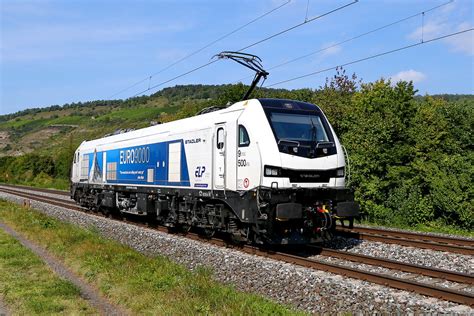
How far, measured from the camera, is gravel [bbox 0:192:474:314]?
7.81 m

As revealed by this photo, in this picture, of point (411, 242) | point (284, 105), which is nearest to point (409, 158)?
point (411, 242)

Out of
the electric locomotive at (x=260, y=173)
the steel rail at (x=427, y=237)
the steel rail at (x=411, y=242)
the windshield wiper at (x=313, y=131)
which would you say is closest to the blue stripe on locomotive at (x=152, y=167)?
the electric locomotive at (x=260, y=173)

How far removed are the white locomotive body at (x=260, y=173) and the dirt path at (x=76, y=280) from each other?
165 inches

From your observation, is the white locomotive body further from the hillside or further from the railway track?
the hillside

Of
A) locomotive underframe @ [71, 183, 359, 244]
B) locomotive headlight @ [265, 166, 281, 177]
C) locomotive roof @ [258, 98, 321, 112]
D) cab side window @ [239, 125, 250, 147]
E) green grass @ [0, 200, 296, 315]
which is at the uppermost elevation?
locomotive roof @ [258, 98, 321, 112]

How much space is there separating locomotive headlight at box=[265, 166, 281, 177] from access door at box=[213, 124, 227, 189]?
1.95m

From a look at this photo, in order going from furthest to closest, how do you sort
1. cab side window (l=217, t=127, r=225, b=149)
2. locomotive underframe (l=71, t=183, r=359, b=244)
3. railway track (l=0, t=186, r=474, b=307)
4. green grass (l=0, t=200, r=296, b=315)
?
cab side window (l=217, t=127, r=225, b=149), locomotive underframe (l=71, t=183, r=359, b=244), railway track (l=0, t=186, r=474, b=307), green grass (l=0, t=200, r=296, b=315)

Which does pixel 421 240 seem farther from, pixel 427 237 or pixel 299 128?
pixel 299 128

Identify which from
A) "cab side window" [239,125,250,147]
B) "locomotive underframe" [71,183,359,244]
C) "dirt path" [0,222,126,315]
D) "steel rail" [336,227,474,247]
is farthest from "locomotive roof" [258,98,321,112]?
"dirt path" [0,222,126,315]

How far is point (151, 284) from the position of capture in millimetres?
8664

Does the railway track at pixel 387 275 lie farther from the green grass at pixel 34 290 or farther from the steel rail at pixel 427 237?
the green grass at pixel 34 290

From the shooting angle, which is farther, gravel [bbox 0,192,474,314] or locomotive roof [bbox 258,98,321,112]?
locomotive roof [bbox 258,98,321,112]

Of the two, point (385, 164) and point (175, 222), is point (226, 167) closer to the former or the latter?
point (175, 222)

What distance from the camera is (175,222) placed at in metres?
16.7
